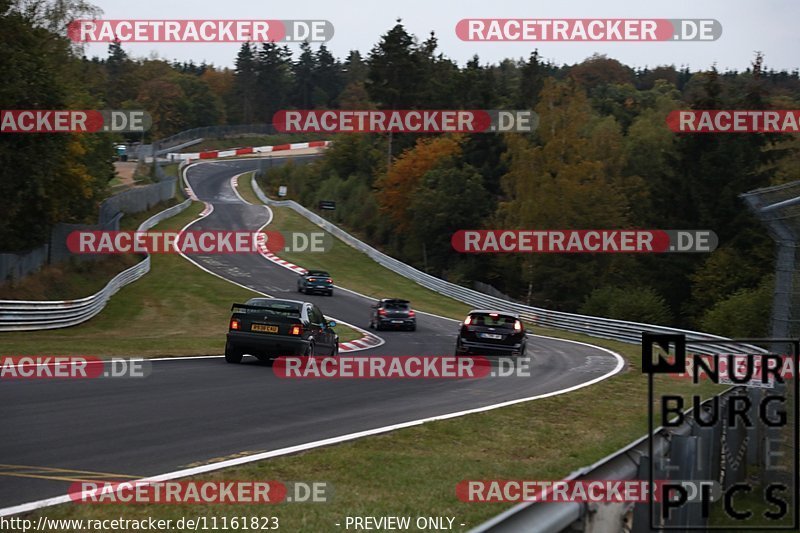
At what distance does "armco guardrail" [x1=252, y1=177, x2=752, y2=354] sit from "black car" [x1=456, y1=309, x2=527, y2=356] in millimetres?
4521

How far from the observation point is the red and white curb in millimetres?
121125

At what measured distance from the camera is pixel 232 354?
19.2 m

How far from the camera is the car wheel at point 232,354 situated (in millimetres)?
19139

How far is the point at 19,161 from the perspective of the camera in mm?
32688

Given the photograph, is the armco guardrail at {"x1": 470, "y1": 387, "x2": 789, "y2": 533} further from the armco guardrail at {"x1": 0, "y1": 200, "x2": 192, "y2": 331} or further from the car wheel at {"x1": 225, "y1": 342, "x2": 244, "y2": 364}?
the armco guardrail at {"x1": 0, "y1": 200, "x2": 192, "y2": 331}

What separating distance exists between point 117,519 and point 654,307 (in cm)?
3996

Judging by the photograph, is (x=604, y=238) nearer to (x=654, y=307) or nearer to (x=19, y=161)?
(x=654, y=307)

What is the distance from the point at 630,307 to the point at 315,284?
1594 centimetres

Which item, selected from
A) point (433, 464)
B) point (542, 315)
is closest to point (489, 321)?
point (433, 464)

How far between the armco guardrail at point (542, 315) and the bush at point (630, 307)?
2.76m

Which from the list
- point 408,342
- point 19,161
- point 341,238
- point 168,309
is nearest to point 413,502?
point 408,342

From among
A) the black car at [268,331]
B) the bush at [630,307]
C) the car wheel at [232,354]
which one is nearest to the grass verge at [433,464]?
the black car at [268,331]

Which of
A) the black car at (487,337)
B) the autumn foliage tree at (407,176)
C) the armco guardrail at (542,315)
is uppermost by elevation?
the autumn foliage tree at (407,176)

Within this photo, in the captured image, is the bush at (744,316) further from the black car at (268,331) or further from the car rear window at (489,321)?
the black car at (268,331)
